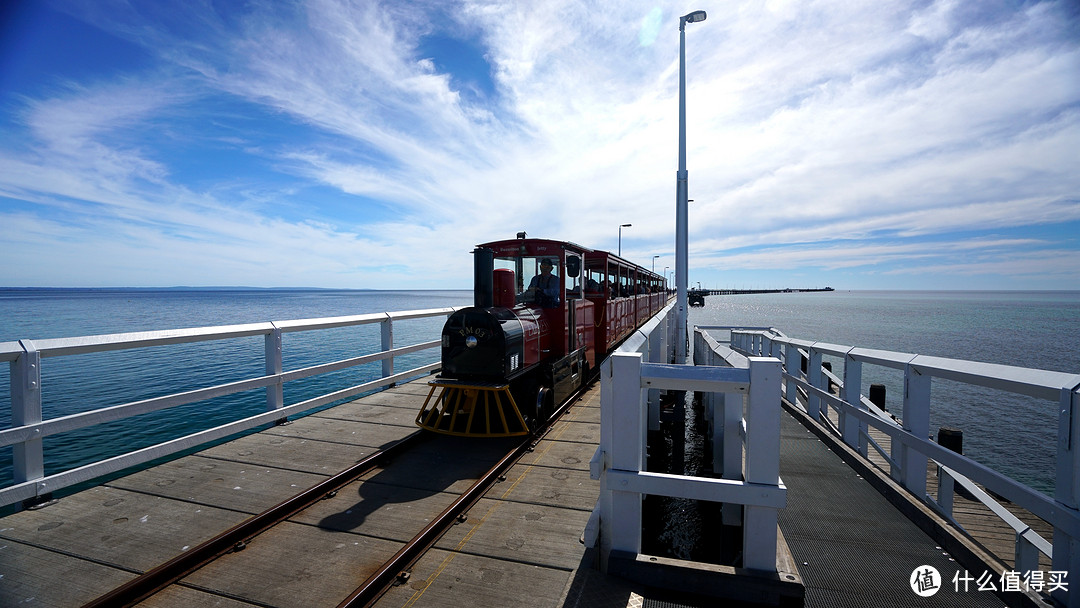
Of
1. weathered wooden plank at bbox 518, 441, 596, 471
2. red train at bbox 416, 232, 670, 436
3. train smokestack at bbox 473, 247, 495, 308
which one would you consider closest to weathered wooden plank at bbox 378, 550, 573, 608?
weathered wooden plank at bbox 518, 441, 596, 471

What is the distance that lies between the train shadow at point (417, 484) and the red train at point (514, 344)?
0.29 m

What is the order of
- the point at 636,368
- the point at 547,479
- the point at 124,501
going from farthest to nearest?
the point at 547,479 → the point at 124,501 → the point at 636,368

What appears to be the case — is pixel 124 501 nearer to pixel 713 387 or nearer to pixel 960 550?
pixel 713 387

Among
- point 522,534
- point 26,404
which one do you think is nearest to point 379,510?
point 522,534

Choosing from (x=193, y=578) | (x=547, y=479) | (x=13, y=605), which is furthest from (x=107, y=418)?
(x=547, y=479)

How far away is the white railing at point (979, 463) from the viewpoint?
2287mm

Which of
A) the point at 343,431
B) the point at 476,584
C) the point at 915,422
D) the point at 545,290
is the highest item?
the point at 545,290

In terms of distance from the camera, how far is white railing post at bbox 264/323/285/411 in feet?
A: 19.5

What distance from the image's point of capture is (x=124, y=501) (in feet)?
13.1

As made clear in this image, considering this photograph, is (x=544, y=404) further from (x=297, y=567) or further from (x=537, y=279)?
(x=297, y=567)

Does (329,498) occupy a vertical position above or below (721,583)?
below

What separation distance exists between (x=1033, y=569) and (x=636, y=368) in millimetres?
2832

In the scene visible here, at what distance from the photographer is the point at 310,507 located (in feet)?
13.1

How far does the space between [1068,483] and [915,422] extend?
50.4 inches
